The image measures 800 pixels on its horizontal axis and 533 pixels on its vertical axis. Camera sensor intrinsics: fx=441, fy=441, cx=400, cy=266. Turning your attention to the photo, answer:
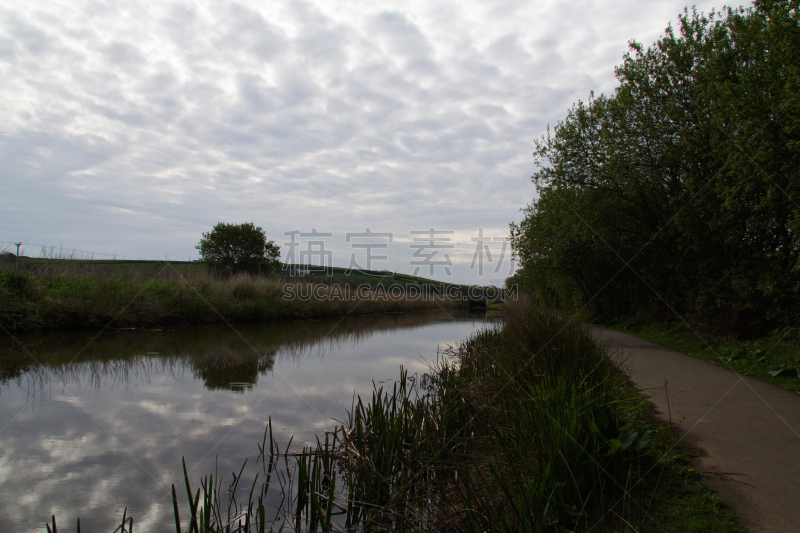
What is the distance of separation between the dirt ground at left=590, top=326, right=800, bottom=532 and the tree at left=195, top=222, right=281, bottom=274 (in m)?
31.1

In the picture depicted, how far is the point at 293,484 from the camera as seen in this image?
135 inches

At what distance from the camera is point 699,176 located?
38.3ft

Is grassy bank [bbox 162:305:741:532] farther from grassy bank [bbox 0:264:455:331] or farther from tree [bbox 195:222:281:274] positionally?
tree [bbox 195:222:281:274]

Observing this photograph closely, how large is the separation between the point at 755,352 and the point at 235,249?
32.6 metres

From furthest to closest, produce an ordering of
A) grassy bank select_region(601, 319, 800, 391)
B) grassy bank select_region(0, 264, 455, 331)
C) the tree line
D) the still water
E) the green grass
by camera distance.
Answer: grassy bank select_region(0, 264, 455, 331) < the tree line < grassy bank select_region(601, 319, 800, 391) < the still water < the green grass

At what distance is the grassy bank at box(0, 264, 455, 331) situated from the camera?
35.6 feet

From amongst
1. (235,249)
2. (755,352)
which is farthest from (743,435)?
(235,249)

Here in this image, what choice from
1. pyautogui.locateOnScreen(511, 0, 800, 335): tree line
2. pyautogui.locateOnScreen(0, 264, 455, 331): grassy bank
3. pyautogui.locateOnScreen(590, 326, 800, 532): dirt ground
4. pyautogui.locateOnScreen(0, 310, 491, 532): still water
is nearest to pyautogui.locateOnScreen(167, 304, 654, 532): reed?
pyautogui.locateOnScreen(590, 326, 800, 532): dirt ground

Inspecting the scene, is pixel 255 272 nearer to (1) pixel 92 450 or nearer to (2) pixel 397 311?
(2) pixel 397 311

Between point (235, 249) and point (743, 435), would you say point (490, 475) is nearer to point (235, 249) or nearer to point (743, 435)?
point (743, 435)

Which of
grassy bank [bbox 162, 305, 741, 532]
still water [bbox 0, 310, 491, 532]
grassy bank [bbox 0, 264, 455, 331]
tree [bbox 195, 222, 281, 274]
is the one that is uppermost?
tree [bbox 195, 222, 281, 274]

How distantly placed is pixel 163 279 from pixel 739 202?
17.1 m

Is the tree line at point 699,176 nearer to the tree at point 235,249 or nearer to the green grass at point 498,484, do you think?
the green grass at point 498,484

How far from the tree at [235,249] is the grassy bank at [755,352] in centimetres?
2908
